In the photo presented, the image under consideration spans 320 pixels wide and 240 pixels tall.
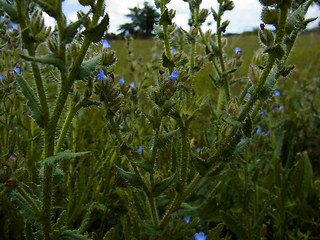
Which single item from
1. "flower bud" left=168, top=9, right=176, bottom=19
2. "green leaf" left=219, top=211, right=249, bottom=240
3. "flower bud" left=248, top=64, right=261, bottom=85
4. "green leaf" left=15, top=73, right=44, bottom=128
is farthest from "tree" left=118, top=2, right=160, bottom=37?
"green leaf" left=219, top=211, right=249, bottom=240

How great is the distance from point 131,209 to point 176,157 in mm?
291

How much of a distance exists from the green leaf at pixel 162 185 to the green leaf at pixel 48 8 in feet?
1.91

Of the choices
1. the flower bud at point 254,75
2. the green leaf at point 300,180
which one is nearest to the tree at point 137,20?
the flower bud at point 254,75

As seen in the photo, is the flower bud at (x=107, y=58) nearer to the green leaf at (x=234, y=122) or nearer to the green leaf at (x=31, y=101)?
the green leaf at (x=31, y=101)

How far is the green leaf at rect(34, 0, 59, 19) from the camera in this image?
2.55 feet

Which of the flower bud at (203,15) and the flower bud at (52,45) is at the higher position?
the flower bud at (203,15)

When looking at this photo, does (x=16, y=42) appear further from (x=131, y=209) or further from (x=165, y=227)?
(x=165, y=227)

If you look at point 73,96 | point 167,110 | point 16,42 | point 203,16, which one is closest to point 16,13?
point 73,96

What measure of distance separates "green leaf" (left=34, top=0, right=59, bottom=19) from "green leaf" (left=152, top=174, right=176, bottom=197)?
582 mm

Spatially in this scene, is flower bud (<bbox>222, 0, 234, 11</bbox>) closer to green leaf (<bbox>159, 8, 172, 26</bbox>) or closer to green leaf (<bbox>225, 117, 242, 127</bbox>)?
green leaf (<bbox>159, 8, 172, 26</bbox>)

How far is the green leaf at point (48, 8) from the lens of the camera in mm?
777

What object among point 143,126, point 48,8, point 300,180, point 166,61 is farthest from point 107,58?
point 300,180

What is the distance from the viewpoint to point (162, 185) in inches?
42.6

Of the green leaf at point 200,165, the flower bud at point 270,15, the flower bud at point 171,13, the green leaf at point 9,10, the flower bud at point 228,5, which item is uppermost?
the flower bud at point 228,5
